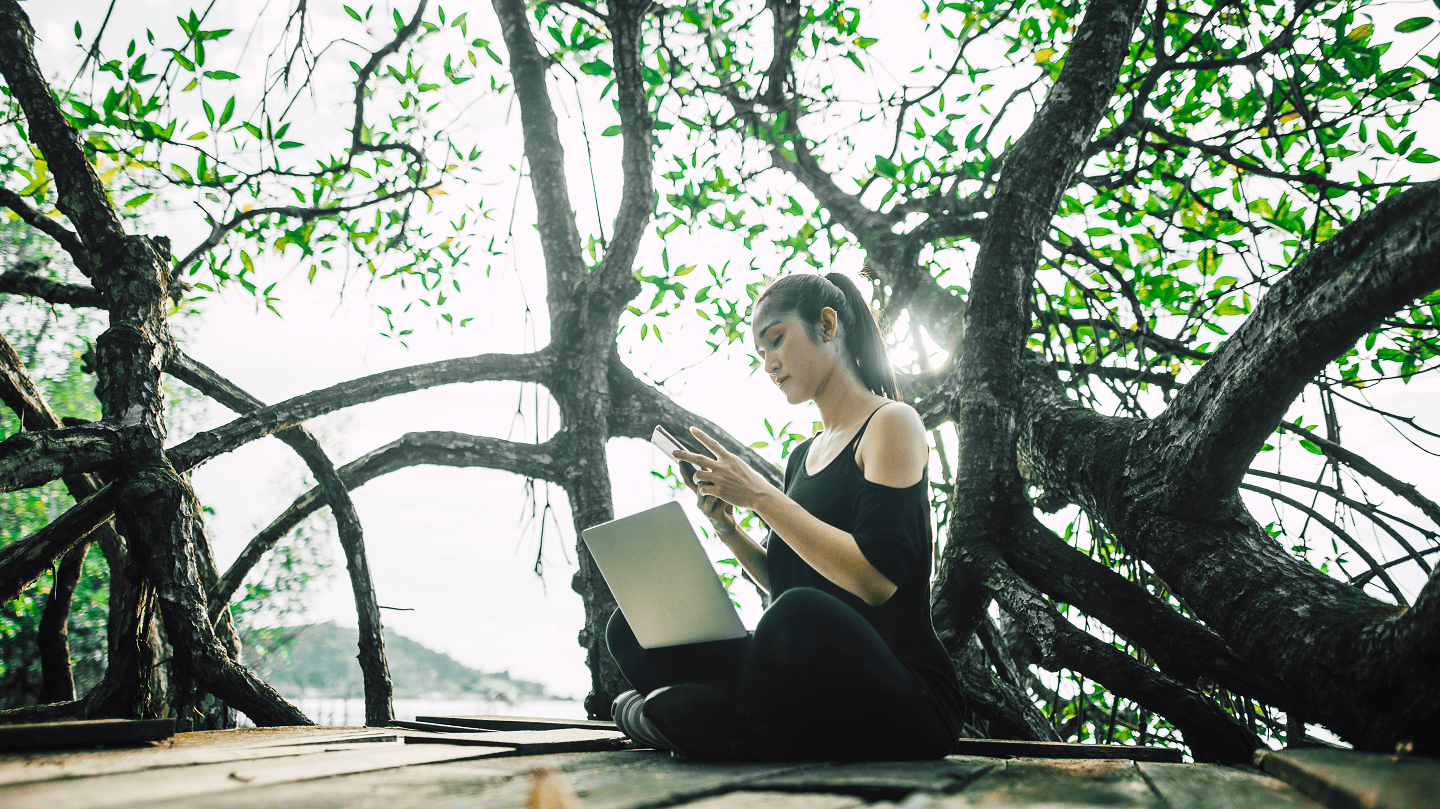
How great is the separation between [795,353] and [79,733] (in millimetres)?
1686

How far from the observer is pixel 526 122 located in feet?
13.4

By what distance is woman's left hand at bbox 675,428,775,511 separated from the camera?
1.73 m

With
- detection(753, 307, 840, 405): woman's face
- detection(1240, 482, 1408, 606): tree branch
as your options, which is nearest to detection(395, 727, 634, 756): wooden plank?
detection(753, 307, 840, 405): woman's face

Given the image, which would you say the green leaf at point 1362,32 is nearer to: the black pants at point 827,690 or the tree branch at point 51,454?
the black pants at point 827,690

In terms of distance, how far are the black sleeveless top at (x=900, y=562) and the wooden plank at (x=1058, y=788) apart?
0.28 m

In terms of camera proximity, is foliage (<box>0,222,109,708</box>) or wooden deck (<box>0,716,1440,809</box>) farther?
foliage (<box>0,222,109,708</box>)

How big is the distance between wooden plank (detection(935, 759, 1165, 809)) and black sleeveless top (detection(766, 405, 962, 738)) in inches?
10.9

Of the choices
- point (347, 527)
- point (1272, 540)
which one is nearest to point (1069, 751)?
point (1272, 540)

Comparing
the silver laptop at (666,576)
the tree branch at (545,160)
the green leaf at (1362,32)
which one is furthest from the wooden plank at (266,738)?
the green leaf at (1362,32)

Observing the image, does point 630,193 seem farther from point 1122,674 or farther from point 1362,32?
point 1362,32

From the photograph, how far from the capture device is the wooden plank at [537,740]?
5.28 feet

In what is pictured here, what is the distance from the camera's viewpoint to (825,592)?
1555 millimetres

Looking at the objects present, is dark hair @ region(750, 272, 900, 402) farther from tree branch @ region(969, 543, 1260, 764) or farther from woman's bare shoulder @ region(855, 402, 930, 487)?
tree branch @ region(969, 543, 1260, 764)

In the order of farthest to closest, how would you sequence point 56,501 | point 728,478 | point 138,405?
point 56,501
point 138,405
point 728,478
